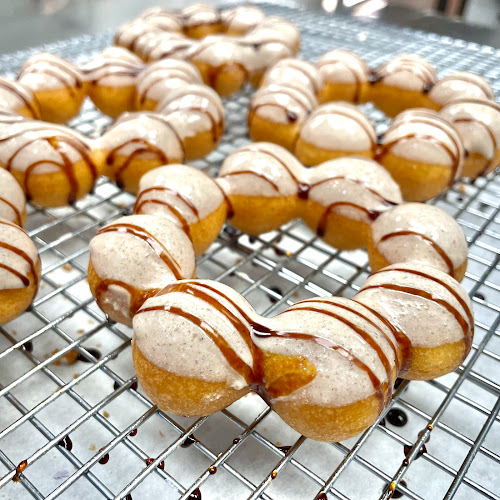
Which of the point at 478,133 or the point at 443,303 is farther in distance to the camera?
the point at 478,133

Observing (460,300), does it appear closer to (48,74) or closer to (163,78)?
(163,78)

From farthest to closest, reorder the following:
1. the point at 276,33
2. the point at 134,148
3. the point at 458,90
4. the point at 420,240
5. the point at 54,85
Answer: the point at 276,33
the point at 458,90
the point at 54,85
the point at 134,148
the point at 420,240

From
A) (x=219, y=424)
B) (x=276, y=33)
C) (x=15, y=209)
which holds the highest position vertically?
(x=276, y=33)

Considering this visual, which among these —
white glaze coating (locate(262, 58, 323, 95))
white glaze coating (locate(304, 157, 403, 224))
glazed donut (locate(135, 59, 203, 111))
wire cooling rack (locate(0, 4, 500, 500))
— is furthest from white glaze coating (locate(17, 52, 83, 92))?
white glaze coating (locate(304, 157, 403, 224))

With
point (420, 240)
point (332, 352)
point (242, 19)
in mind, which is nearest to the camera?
point (332, 352)

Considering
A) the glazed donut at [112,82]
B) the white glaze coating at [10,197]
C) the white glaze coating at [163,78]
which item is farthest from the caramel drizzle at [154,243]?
the glazed donut at [112,82]

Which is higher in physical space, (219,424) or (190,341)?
(190,341)

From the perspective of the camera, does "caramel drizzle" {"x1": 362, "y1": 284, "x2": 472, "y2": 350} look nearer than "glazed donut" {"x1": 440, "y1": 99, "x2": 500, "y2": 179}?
Yes

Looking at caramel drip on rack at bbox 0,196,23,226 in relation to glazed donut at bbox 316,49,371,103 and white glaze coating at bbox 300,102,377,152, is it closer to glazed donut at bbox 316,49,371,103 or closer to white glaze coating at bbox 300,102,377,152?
white glaze coating at bbox 300,102,377,152

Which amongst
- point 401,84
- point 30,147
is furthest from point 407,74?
point 30,147
